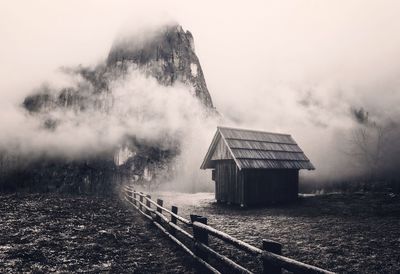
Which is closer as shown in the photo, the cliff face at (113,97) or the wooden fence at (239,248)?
the wooden fence at (239,248)

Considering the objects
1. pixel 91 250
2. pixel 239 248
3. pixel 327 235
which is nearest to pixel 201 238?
pixel 239 248

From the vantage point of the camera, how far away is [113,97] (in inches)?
5276

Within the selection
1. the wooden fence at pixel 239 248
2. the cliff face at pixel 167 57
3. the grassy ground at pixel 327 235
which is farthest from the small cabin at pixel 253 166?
the cliff face at pixel 167 57

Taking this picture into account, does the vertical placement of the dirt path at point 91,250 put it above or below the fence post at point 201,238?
below

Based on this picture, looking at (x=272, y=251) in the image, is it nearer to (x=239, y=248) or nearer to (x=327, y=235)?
(x=239, y=248)

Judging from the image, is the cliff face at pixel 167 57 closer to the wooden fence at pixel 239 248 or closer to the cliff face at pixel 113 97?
the cliff face at pixel 113 97

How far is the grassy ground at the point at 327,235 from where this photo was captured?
827 cm

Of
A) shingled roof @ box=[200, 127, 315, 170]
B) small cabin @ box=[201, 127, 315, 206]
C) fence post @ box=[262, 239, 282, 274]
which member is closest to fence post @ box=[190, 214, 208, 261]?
fence post @ box=[262, 239, 282, 274]

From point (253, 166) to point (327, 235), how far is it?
942 cm

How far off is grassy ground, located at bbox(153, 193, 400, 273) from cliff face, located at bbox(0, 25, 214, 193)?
75.6m

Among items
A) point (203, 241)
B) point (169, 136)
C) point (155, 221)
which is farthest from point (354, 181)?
point (169, 136)

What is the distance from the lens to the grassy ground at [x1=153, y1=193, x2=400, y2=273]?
8.27 m

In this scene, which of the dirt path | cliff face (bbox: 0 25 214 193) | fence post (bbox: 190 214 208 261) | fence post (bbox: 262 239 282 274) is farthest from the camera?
cliff face (bbox: 0 25 214 193)

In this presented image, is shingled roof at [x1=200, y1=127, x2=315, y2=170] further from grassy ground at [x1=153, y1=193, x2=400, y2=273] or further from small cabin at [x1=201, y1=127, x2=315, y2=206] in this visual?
grassy ground at [x1=153, y1=193, x2=400, y2=273]
